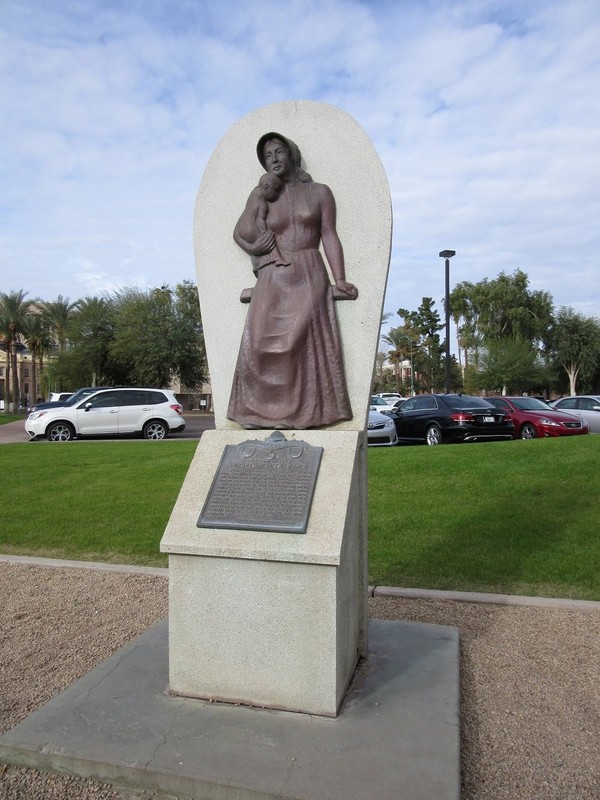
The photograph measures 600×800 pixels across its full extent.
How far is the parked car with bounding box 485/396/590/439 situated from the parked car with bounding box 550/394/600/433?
1.70 meters

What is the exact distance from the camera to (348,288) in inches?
143

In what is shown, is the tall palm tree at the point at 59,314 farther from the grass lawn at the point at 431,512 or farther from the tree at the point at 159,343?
the grass lawn at the point at 431,512

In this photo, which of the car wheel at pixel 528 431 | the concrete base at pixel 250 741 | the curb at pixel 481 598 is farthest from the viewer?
the car wheel at pixel 528 431

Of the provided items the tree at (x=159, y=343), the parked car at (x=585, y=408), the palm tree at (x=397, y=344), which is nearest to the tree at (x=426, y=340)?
the palm tree at (x=397, y=344)

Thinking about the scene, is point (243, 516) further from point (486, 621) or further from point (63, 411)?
point (63, 411)

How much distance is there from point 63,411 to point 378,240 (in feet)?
49.1

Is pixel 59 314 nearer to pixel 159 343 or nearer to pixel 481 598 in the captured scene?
pixel 159 343

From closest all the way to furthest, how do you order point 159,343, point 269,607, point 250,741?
point 250,741 → point 269,607 → point 159,343

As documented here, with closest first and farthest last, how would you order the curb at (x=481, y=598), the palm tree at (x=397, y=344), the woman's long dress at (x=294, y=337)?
1. the woman's long dress at (x=294, y=337)
2. the curb at (x=481, y=598)
3. the palm tree at (x=397, y=344)

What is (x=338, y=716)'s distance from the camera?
299cm

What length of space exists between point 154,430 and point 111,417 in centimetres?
119

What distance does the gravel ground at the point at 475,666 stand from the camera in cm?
264

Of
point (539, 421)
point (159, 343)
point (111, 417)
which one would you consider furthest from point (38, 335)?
point (539, 421)

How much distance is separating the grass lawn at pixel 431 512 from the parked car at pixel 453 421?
276cm
